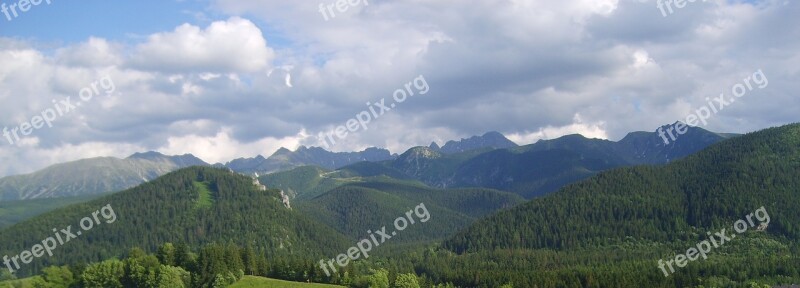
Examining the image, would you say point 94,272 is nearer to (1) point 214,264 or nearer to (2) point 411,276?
(1) point 214,264

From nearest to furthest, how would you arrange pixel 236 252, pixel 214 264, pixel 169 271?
pixel 169 271
pixel 214 264
pixel 236 252

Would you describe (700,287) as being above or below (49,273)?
below

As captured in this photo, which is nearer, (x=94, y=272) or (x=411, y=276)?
(x=94, y=272)

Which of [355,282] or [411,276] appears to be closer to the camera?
[355,282]

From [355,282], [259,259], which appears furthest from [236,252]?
[355,282]

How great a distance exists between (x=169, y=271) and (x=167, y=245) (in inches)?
839

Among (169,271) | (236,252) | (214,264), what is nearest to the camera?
(169,271)

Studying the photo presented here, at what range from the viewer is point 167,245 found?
180m

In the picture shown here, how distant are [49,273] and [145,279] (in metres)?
26.7

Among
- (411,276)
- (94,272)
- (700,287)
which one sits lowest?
(700,287)

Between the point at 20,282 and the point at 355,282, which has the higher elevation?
the point at 20,282

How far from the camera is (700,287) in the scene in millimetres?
188625

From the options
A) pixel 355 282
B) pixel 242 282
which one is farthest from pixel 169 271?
pixel 355 282

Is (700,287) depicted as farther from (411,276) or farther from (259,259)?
(259,259)
